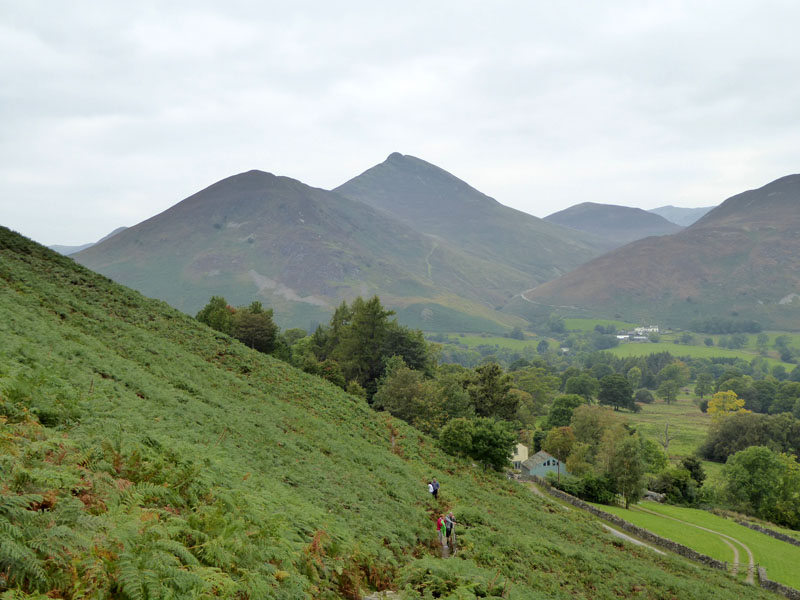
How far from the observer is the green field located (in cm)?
3612

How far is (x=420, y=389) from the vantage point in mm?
53812

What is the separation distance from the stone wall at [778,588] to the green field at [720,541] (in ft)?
4.43

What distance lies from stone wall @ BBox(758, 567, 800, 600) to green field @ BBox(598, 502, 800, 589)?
1.35 meters

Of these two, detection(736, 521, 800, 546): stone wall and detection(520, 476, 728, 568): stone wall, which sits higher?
detection(520, 476, 728, 568): stone wall

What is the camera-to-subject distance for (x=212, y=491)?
11.3 m

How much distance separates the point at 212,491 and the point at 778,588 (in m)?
35.8

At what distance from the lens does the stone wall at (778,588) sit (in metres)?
29.6

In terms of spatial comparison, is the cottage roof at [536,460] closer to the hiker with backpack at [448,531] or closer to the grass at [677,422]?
the grass at [677,422]

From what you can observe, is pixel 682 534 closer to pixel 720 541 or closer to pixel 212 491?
pixel 720 541

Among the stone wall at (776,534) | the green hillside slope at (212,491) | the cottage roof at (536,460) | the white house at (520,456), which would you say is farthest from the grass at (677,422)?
the green hillside slope at (212,491)

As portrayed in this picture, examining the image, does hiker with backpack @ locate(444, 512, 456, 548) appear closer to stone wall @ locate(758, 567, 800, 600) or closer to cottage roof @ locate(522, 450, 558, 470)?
stone wall @ locate(758, 567, 800, 600)

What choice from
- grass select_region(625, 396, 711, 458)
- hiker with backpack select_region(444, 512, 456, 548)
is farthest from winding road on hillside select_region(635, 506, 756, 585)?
grass select_region(625, 396, 711, 458)

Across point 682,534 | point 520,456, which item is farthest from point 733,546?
point 520,456

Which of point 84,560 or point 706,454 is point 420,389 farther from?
point 706,454
